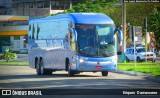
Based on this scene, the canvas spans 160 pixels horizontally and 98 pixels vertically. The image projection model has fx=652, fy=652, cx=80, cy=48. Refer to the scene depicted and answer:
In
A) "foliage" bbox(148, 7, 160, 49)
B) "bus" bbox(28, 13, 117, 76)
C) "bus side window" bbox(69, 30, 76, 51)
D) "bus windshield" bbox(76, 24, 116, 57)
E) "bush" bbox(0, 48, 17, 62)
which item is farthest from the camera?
"bus side window" bbox(69, 30, 76, 51)

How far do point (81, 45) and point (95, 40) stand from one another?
596 mm

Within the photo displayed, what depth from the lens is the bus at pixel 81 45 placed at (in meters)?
16.0

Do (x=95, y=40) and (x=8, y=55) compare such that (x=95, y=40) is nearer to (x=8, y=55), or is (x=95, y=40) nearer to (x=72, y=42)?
(x=72, y=42)

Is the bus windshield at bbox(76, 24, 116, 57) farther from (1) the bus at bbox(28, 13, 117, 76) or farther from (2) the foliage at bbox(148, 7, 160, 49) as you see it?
(2) the foliage at bbox(148, 7, 160, 49)

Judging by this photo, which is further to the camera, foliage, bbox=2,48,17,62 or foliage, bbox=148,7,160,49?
foliage, bbox=148,7,160,49

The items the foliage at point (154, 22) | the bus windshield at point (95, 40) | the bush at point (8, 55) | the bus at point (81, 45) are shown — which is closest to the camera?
the bush at point (8, 55)

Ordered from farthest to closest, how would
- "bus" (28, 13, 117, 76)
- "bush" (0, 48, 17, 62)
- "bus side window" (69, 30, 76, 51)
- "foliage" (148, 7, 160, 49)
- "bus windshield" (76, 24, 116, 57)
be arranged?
"bus side window" (69, 30, 76, 51)
"bus windshield" (76, 24, 116, 57)
"bus" (28, 13, 117, 76)
"foliage" (148, 7, 160, 49)
"bush" (0, 48, 17, 62)

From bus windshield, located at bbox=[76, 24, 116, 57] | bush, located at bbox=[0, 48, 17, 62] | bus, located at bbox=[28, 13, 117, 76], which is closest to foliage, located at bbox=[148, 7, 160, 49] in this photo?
bush, located at bbox=[0, 48, 17, 62]

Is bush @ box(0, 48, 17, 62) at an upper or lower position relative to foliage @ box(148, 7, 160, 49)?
lower

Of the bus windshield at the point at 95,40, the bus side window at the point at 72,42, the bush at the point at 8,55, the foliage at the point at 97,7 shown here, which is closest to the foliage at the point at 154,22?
the foliage at the point at 97,7

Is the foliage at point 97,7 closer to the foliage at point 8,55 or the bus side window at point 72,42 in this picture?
the foliage at point 8,55

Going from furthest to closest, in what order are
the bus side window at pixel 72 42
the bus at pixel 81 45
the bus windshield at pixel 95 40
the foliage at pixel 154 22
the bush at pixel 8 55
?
the bus side window at pixel 72 42, the bus windshield at pixel 95 40, the bus at pixel 81 45, the foliage at pixel 154 22, the bush at pixel 8 55

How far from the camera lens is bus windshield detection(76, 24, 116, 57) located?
53.8 ft

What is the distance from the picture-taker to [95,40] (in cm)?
1625
